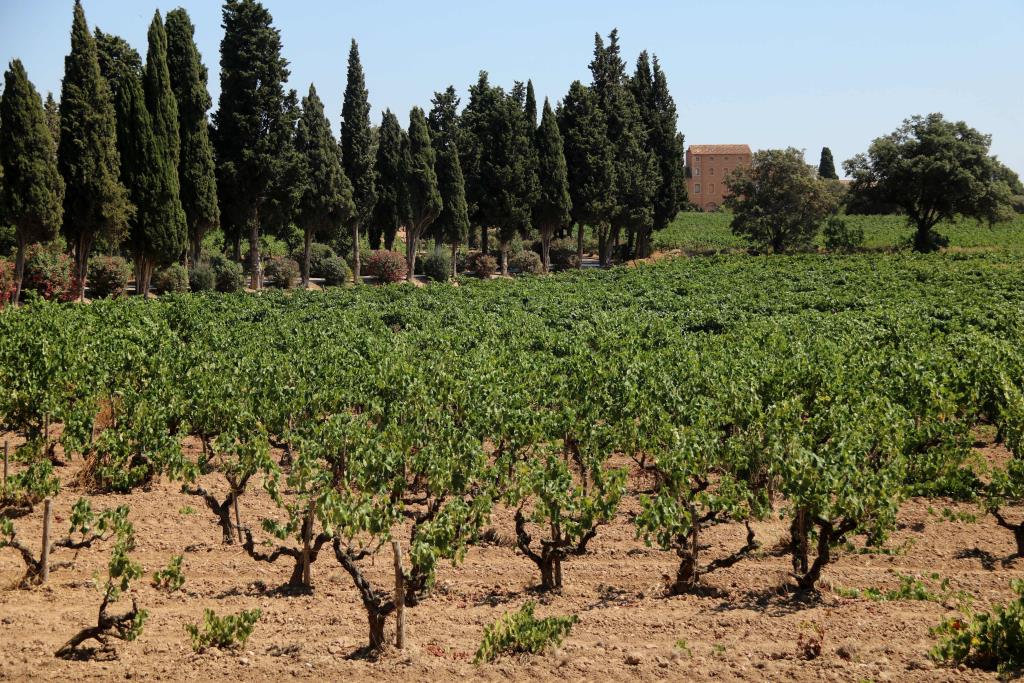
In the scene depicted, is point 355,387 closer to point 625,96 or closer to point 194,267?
point 194,267

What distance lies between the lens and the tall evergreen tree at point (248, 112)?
143 feet

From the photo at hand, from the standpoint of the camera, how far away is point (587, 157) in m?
61.0

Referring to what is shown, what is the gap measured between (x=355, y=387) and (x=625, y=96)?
53.0 meters

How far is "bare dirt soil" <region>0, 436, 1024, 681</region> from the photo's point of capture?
8656mm

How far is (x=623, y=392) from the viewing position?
631 inches

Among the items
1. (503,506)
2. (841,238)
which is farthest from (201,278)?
(841,238)

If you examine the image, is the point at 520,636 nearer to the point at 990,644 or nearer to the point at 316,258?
the point at 990,644

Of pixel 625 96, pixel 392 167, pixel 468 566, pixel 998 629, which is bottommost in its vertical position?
pixel 468 566

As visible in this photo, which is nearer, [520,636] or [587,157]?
[520,636]

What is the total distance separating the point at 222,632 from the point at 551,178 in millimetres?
52420

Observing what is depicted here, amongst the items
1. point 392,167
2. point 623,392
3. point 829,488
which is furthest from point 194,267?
point 829,488

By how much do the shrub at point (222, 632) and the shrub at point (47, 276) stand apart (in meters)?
31.2

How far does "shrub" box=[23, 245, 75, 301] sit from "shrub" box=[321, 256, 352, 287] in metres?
16.0

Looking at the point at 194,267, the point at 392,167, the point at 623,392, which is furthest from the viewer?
the point at 392,167
